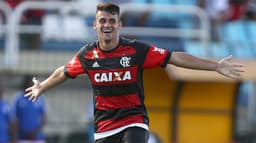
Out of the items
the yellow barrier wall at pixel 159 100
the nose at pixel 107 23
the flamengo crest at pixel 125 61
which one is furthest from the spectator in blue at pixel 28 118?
the nose at pixel 107 23

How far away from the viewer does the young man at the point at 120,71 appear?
349 inches

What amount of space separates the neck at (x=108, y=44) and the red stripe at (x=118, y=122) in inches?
28.7

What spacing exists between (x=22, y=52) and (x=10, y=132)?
1.48 metres

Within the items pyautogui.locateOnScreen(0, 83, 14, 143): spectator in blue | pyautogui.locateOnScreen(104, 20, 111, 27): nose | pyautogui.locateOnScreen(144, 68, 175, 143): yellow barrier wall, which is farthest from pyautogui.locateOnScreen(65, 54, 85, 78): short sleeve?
pyautogui.locateOnScreen(144, 68, 175, 143): yellow barrier wall

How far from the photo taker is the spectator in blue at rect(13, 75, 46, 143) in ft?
47.0

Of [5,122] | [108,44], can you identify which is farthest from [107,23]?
[5,122]

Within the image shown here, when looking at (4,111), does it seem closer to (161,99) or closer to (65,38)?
(65,38)

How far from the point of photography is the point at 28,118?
14.4 meters

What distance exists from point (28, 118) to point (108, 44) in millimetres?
5741

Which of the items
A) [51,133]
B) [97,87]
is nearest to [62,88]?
[51,133]

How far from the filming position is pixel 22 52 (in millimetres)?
15016

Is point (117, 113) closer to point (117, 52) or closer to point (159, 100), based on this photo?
point (117, 52)

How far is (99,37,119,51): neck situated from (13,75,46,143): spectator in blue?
5.45 metres

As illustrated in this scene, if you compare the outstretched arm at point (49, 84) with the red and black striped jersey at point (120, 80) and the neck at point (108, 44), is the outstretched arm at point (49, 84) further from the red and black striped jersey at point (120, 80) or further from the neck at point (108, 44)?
the neck at point (108, 44)
